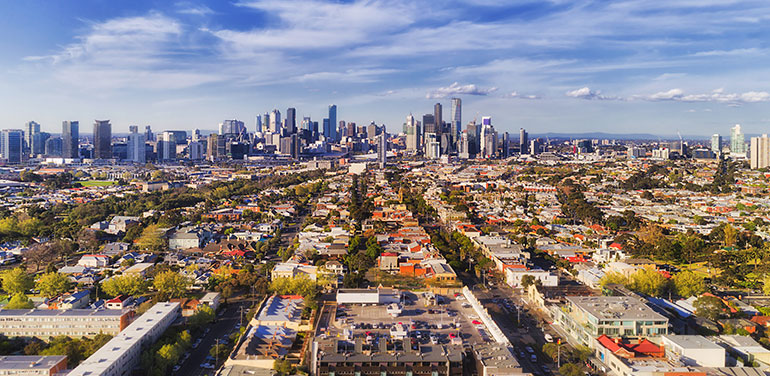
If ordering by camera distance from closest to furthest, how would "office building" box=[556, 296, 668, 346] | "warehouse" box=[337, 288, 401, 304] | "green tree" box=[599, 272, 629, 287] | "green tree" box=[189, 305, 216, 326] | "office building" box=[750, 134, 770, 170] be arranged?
"office building" box=[556, 296, 668, 346] < "green tree" box=[189, 305, 216, 326] < "warehouse" box=[337, 288, 401, 304] < "green tree" box=[599, 272, 629, 287] < "office building" box=[750, 134, 770, 170]

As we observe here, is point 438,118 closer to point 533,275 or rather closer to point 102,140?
point 102,140

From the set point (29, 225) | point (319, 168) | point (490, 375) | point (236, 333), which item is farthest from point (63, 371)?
point (319, 168)

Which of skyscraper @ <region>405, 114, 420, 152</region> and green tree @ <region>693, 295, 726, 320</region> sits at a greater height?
skyscraper @ <region>405, 114, 420, 152</region>

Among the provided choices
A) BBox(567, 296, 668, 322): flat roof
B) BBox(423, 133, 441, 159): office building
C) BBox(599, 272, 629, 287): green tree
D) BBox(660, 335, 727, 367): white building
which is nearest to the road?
BBox(567, 296, 668, 322): flat roof

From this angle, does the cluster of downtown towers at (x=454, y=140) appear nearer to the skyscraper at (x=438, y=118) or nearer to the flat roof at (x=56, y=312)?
the skyscraper at (x=438, y=118)

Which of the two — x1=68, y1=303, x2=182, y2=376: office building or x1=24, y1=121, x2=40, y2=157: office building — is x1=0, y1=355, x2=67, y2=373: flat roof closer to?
x1=68, y1=303, x2=182, y2=376: office building

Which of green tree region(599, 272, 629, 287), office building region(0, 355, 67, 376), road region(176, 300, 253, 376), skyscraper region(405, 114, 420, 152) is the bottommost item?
road region(176, 300, 253, 376)

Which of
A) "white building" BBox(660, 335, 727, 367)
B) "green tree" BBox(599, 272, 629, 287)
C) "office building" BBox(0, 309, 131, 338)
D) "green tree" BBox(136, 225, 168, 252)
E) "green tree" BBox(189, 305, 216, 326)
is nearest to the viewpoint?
"white building" BBox(660, 335, 727, 367)
